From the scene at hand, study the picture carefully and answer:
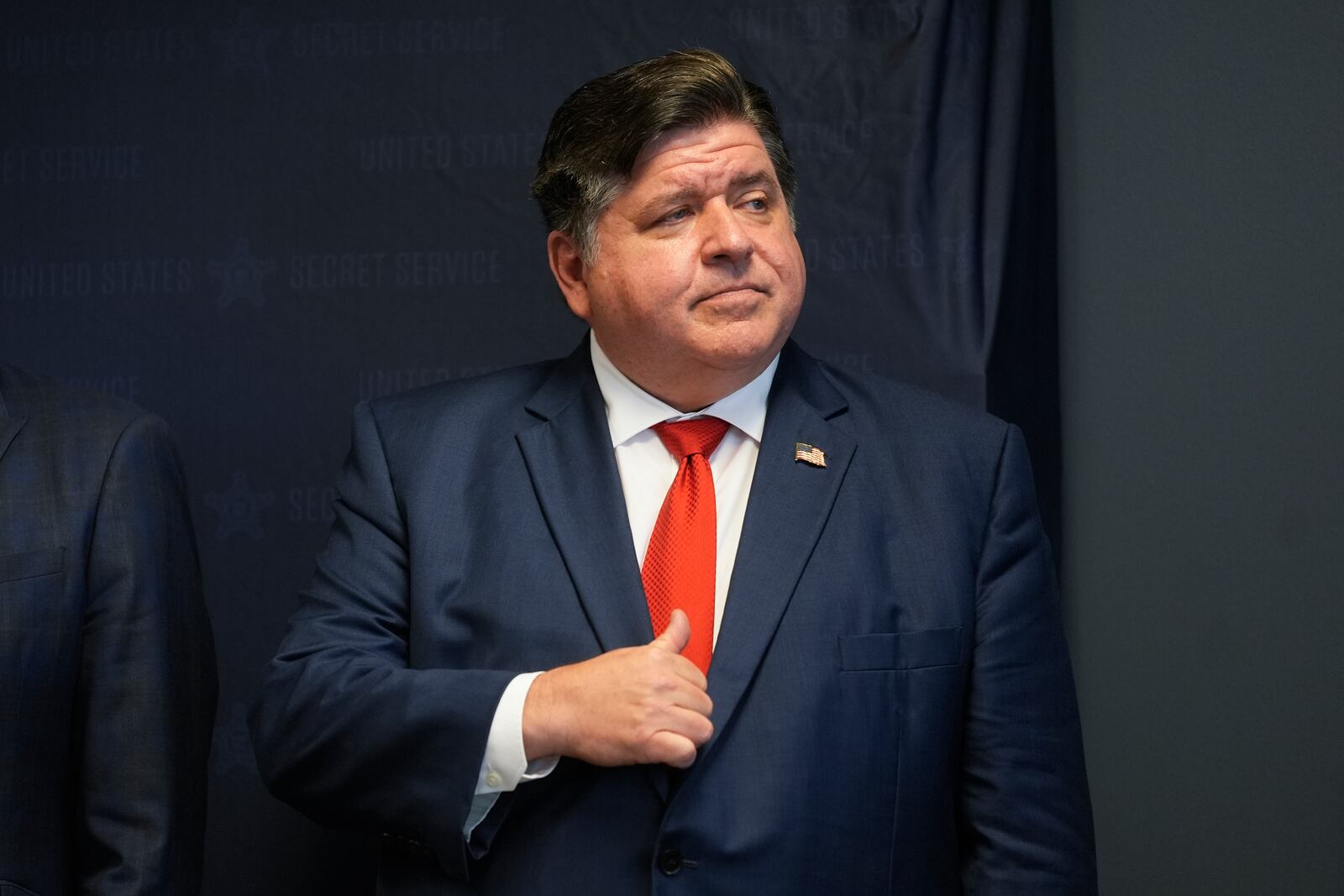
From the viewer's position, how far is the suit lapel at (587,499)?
1.53 metres

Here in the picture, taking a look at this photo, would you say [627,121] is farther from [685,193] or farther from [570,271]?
[570,271]

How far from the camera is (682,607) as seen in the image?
1554 millimetres

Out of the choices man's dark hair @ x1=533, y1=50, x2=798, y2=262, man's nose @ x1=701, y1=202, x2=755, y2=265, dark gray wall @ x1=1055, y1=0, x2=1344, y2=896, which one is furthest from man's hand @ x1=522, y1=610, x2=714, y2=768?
dark gray wall @ x1=1055, y1=0, x2=1344, y2=896

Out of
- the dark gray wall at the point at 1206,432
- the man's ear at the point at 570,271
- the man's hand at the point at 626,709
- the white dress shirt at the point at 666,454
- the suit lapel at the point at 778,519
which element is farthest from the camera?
the dark gray wall at the point at 1206,432

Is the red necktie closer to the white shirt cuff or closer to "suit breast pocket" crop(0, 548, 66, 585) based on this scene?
the white shirt cuff

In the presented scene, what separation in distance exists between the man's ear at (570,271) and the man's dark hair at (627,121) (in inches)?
1.0

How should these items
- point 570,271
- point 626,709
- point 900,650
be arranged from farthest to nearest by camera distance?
point 570,271
point 900,650
point 626,709

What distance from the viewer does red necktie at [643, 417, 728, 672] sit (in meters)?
1.55

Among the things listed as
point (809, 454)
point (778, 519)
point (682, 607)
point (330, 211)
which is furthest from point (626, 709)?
point (330, 211)

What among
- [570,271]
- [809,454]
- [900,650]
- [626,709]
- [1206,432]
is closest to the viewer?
[626,709]

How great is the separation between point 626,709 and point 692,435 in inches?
16.1

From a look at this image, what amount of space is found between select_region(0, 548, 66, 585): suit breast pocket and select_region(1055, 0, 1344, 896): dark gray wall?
5.11ft

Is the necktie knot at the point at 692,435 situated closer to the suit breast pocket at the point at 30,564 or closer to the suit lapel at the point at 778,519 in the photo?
the suit lapel at the point at 778,519

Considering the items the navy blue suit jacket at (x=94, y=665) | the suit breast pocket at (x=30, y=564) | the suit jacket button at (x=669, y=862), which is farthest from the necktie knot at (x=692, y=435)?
the suit breast pocket at (x=30, y=564)
